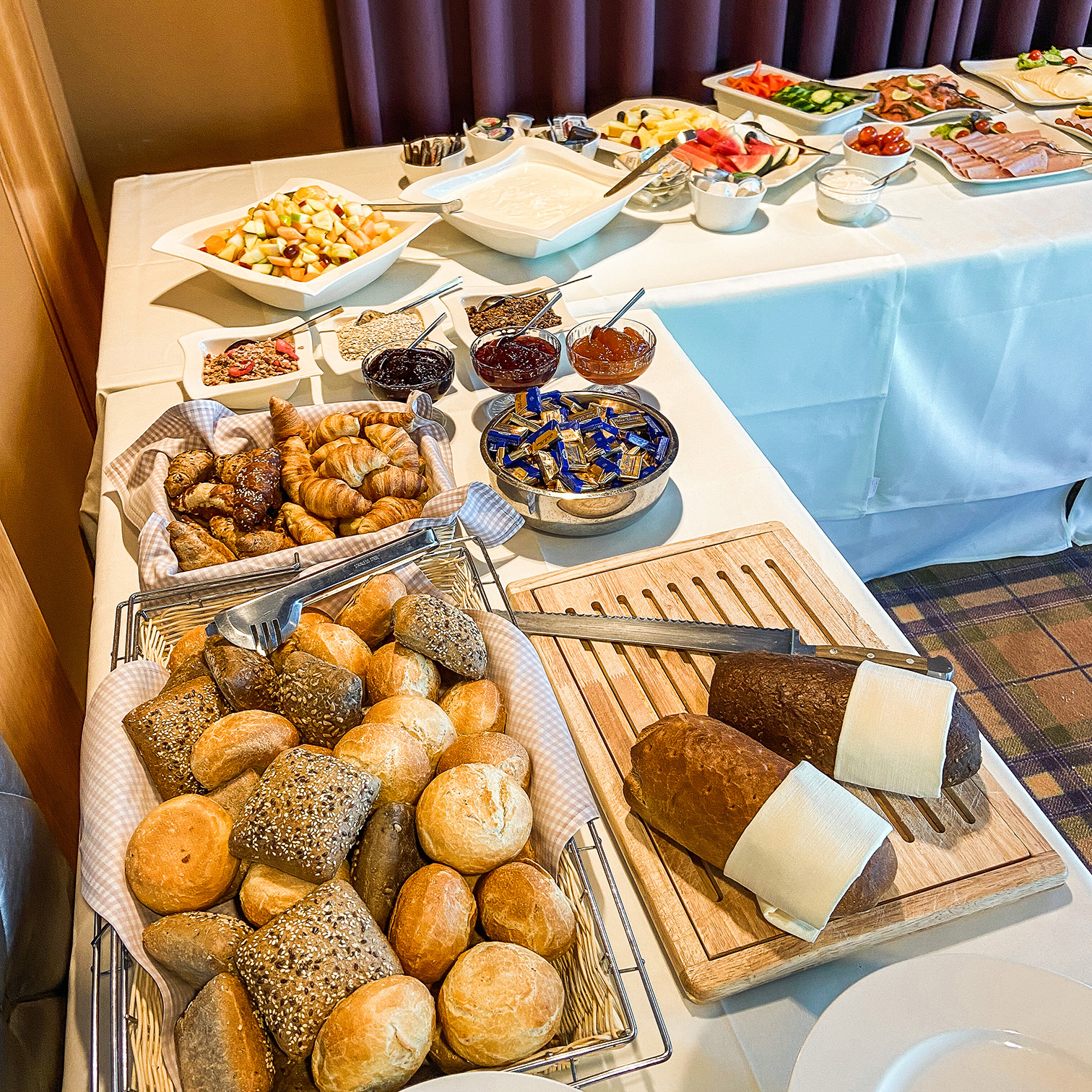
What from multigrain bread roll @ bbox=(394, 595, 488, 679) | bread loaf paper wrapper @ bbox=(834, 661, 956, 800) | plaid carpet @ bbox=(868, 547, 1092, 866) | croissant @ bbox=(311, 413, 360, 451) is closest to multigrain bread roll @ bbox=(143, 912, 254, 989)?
multigrain bread roll @ bbox=(394, 595, 488, 679)

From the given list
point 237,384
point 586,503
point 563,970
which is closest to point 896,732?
point 563,970

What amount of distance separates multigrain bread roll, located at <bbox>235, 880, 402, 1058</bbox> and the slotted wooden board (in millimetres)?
230

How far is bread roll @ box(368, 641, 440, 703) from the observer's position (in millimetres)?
693

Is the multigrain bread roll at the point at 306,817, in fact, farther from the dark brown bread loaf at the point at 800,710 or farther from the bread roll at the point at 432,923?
the dark brown bread loaf at the point at 800,710

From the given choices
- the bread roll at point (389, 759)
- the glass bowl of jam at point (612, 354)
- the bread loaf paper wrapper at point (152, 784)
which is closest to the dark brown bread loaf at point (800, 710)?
the bread loaf paper wrapper at point (152, 784)

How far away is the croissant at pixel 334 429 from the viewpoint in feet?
3.39

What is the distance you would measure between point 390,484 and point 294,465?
12cm

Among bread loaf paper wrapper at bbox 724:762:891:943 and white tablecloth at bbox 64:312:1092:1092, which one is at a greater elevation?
bread loaf paper wrapper at bbox 724:762:891:943

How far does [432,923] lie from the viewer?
21.3 inches

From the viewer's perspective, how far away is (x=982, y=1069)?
0.47 metres

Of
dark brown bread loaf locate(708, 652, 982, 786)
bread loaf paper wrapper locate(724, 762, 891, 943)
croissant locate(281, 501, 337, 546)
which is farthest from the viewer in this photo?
croissant locate(281, 501, 337, 546)

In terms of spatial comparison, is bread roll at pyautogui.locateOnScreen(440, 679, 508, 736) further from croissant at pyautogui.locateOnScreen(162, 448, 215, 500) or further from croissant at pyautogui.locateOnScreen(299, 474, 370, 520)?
croissant at pyautogui.locateOnScreen(162, 448, 215, 500)

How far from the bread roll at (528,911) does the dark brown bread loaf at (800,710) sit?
0.23 metres

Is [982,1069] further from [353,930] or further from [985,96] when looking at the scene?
[985,96]
